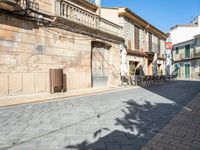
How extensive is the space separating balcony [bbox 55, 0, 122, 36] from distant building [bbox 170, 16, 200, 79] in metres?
21.4

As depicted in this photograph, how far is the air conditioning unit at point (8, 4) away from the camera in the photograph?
7.25 meters

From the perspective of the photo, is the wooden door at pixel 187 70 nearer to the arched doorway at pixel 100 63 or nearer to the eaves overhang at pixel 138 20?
the eaves overhang at pixel 138 20

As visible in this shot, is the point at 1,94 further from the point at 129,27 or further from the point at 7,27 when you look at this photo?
the point at 129,27

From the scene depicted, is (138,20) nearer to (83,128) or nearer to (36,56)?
(36,56)

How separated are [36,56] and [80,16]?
4.06 m

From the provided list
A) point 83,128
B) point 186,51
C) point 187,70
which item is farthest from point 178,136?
point 186,51

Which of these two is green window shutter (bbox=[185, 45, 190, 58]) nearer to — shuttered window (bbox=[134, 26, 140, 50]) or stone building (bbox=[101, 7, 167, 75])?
stone building (bbox=[101, 7, 167, 75])

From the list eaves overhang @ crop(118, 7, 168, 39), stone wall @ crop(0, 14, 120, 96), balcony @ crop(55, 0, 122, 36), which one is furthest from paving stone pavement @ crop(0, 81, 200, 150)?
eaves overhang @ crop(118, 7, 168, 39)

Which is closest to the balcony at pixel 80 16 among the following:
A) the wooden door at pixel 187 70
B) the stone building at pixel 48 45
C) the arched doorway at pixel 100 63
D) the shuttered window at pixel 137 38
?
the stone building at pixel 48 45

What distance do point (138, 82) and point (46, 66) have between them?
28.3 ft

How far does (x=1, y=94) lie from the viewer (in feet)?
25.2

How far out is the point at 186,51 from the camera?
34.5 metres

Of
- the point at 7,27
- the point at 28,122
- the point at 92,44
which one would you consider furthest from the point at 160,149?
the point at 92,44

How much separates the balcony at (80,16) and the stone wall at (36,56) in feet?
2.69
